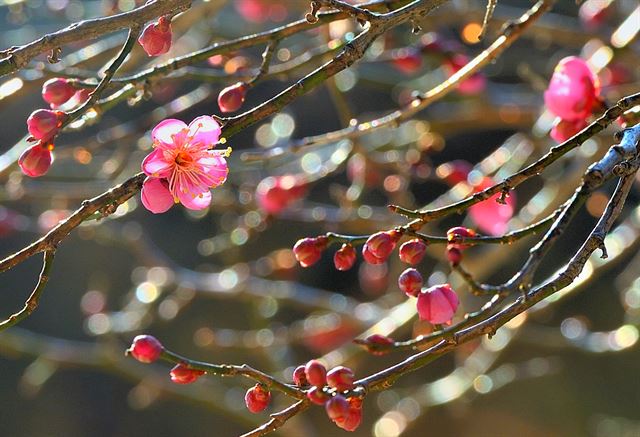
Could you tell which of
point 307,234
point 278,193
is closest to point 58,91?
point 278,193

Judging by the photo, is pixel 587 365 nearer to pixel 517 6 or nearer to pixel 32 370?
pixel 517 6

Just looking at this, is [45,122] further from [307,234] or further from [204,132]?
[307,234]

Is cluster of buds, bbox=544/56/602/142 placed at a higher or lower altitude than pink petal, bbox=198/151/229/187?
higher

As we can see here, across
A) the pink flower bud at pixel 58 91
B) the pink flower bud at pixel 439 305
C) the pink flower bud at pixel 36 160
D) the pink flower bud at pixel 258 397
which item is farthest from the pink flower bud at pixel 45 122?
the pink flower bud at pixel 439 305

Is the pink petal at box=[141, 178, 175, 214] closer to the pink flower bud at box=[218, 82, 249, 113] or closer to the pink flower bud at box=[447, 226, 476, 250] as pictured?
the pink flower bud at box=[218, 82, 249, 113]

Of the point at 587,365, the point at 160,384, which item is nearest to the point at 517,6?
the point at 587,365

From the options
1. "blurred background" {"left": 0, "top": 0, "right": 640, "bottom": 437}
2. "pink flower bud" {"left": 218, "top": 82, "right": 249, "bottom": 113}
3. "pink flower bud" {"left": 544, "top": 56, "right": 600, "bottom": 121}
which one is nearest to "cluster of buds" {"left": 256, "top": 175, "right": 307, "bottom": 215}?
"blurred background" {"left": 0, "top": 0, "right": 640, "bottom": 437}
